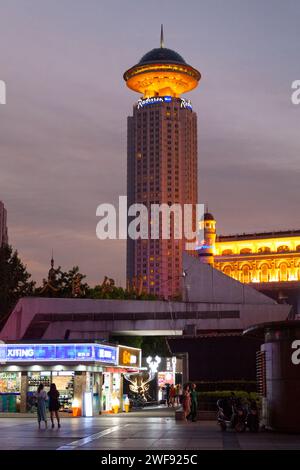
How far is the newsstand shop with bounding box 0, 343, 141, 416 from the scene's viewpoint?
46.1 m

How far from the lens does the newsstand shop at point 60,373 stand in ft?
151

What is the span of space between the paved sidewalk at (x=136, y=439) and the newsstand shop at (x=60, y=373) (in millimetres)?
12426

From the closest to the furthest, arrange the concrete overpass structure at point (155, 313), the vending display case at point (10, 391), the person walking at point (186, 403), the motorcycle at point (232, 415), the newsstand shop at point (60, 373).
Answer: the motorcycle at point (232, 415), the person walking at point (186, 403), the newsstand shop at point (60, 373), the vending display case at point (10, 391), the concrete overpass structure at point (155, 313)

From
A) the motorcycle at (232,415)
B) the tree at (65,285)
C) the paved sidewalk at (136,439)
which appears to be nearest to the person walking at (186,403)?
the motorcycle at (232,415)

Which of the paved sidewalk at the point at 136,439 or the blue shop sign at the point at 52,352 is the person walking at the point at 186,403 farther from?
the blue shop sign at the point at 52,352

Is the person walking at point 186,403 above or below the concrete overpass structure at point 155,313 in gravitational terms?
below

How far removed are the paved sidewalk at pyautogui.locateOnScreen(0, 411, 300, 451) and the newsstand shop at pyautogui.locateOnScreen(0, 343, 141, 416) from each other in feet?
40.8

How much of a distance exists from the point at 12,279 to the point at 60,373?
57.2 metres

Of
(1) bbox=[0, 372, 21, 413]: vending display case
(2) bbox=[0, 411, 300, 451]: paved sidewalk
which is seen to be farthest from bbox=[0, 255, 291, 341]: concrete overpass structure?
(2) bbox=[0, 411, 300, 451]: paved sidewalk

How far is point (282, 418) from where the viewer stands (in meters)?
29.7

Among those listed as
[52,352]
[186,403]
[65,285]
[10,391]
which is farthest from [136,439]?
[65,285]

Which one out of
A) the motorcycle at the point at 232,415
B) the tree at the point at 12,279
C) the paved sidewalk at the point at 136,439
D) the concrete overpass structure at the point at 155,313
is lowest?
the paved sidewalk at the point at 136,439

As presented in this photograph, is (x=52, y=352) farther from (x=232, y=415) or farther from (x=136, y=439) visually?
(x=136, y=439)

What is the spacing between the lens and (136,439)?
26266 mm
